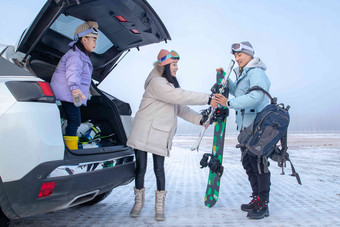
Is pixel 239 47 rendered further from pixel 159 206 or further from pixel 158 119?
pixel 159 206

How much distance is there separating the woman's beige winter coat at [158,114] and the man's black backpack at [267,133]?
0.56m

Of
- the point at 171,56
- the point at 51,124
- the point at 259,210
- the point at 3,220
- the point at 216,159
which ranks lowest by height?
the point at 259,210

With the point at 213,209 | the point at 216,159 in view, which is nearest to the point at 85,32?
the point at 216,159

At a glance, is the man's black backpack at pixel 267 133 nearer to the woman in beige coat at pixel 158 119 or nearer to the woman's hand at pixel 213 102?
the woman's hand at pixel 213 102

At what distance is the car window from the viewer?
8.52 ft

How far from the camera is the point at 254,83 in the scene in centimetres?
294

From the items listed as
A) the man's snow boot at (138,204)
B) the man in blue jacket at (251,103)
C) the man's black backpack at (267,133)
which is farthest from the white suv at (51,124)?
the man's black backpack at (267,133)

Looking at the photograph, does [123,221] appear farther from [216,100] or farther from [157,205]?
[216,100]

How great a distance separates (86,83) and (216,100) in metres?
1.34

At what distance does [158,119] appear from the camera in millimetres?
2902

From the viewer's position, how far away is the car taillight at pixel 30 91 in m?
1.89

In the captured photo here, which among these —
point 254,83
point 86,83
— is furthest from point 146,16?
point 254,83

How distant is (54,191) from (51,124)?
471 mm

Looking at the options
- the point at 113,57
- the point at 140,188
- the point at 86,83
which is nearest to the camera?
the point at 86,83
